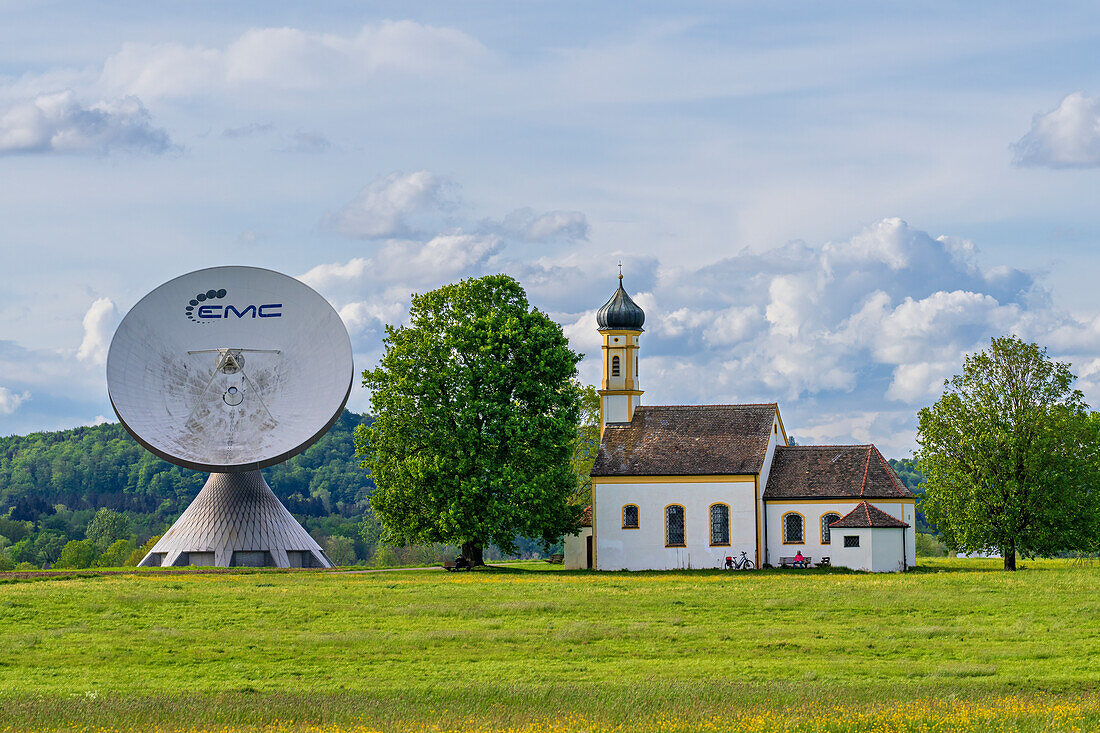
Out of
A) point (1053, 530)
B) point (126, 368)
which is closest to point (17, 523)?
point (126, 368)

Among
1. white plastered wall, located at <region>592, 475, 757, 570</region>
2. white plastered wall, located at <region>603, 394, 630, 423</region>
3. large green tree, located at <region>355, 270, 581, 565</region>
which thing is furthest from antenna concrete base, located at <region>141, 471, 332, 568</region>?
white plastered wall, located at <region>603, 394, 630, 423</region>

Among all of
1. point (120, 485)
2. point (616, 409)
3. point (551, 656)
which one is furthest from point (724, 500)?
point (120, 485)

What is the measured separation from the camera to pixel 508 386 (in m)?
63.5

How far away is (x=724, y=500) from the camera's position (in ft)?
215

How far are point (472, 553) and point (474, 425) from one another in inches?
238

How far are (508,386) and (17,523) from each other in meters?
98.8

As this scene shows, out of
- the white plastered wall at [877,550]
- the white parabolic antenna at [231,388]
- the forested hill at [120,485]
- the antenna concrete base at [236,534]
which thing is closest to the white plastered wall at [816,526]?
the white plastered wall at [877,550]

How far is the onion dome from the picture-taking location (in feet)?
238

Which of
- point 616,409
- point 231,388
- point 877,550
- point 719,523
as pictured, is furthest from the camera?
point 616,409

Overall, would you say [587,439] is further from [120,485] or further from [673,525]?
[120,485]

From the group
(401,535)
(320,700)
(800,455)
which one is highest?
(800,455)

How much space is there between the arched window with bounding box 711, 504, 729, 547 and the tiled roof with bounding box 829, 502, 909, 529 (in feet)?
16.6

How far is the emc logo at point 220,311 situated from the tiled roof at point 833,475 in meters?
25.4

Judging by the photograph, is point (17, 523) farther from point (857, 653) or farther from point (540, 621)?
point (857, 653)
